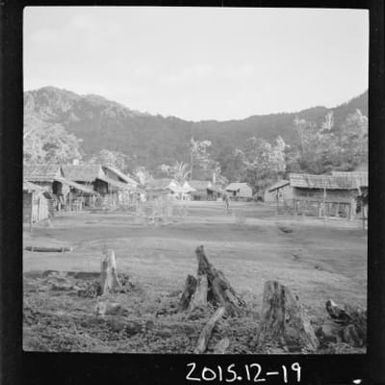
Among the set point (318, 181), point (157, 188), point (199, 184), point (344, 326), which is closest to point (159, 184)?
point (157, 188)

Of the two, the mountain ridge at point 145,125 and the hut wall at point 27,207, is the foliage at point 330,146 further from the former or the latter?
the hut wall at point 27,207

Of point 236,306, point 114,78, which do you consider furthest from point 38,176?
point 236,306

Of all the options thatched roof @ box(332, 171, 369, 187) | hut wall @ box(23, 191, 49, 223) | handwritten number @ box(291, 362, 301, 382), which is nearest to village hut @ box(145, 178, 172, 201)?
hut wall @ box(23, 191, 49, 223)

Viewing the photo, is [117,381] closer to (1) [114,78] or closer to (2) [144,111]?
(2) [144,111]

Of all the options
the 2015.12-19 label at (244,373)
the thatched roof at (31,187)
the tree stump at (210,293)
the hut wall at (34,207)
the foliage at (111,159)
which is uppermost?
the foliage at (111,159)

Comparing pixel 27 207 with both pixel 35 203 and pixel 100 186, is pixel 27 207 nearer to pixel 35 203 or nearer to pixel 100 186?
pixel 35 203

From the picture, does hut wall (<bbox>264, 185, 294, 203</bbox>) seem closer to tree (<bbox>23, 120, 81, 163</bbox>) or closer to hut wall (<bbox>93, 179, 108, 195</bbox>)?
hut wall (<bbox>93, 179, 108, 195</bbox>)

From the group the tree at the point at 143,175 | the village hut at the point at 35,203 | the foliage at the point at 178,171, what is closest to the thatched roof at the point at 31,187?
the village hut at the point at 35,203
